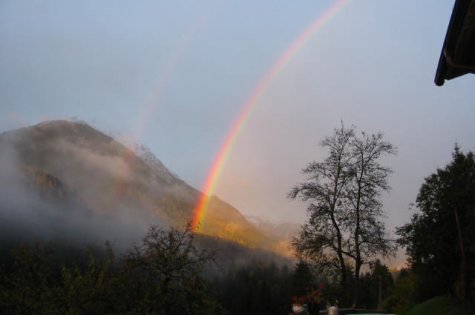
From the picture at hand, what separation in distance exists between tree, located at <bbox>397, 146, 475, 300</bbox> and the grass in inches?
28.5

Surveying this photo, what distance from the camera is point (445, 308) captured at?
27.0 meters

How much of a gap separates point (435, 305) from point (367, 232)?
20.1ft

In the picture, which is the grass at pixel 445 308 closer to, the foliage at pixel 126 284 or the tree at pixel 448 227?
the tree at pixel 448 227

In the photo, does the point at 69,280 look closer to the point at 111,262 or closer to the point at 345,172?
the point at 111,262

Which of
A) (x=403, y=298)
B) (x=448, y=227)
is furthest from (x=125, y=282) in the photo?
(x=403, y=298)

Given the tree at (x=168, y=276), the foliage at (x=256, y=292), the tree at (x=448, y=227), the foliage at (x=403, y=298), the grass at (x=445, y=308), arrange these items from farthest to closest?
the foliage at (x=256, y=292)
the foliage at (x=403, y=298)
the tree at (x=448, y=227)
the grass at (x=445, y=308)
the tree at (x=168, y=276)

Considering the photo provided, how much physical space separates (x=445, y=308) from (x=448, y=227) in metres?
4.35

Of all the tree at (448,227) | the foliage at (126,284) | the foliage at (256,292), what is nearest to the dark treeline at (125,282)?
the foliage at (126,284)

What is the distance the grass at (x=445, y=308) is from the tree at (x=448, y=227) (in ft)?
2.38

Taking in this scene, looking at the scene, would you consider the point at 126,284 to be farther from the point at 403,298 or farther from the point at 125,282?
the point at 403,298

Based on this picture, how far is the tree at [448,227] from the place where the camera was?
27375 mm

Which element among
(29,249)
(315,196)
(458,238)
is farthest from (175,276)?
(458,238)

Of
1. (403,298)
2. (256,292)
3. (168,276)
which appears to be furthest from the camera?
(256,292)

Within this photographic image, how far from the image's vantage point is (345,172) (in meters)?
27.9
